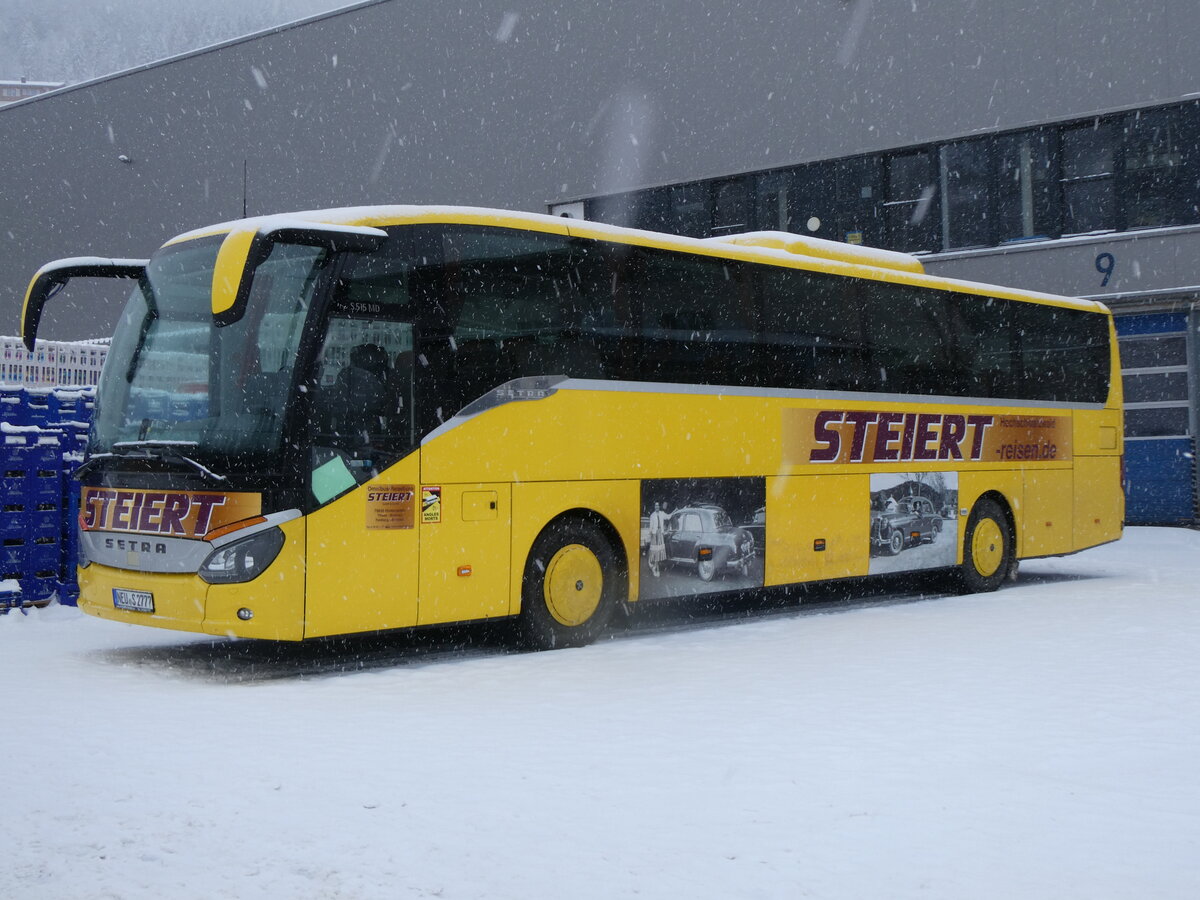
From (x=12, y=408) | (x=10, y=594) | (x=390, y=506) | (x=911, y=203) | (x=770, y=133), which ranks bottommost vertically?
(x=10, y=594)

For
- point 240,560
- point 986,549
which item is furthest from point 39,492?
point 986,549

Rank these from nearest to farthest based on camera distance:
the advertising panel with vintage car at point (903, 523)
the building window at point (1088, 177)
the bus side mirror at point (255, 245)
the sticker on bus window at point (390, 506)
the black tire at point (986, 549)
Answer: the bus side mirror at point (255, 245), the sticker on bus window at point (390, 506), the advertising panel with vintage car at point (903, 523), the black tire at point (986, 549), the building window at point (1088, 177)

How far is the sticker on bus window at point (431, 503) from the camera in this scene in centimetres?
977

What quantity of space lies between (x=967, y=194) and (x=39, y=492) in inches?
665

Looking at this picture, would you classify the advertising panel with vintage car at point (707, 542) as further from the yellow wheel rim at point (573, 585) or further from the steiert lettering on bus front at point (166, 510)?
the steiert lettering on bus front at point (166, 510)

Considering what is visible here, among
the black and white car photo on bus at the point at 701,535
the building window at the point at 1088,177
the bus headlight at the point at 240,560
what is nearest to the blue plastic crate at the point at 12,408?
the bus headlight at the point at 240,560

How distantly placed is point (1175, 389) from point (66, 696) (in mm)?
19040

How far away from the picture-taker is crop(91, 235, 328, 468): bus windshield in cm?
916

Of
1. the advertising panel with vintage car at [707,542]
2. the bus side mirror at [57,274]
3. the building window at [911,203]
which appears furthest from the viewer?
the building window at [911,203]

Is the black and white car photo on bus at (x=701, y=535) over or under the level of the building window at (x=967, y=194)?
under

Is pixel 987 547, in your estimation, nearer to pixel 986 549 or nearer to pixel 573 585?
pixel 986 549

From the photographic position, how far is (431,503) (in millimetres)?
9820

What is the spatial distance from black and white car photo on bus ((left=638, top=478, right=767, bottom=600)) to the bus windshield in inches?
134

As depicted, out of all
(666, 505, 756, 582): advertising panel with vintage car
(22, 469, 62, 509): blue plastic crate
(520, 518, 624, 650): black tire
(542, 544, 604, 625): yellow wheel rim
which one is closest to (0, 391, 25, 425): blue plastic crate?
(22, 469, 62, 509): blue plastic crate
